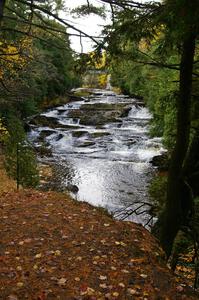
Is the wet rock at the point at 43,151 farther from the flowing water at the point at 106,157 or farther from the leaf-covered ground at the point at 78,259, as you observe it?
the leaf-covered ground at the point at 78,259

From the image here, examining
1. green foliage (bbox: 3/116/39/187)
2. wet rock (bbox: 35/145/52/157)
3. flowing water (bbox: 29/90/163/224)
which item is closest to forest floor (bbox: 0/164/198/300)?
flowing water (bbox: 29/90/163/224)

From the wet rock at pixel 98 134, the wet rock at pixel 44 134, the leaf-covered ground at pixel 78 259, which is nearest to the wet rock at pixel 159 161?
the wet rock at pixel 98 134

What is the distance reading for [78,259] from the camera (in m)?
6.67

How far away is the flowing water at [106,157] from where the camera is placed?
1892cm

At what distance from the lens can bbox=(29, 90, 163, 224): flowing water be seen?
1892 cm

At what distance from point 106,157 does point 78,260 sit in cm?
1961

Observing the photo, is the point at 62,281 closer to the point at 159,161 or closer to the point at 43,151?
the point at 159,161

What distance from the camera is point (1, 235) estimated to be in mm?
7617

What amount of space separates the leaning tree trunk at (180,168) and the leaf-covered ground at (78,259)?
1.40 ft

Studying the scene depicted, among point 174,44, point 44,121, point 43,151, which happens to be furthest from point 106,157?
point 174,44

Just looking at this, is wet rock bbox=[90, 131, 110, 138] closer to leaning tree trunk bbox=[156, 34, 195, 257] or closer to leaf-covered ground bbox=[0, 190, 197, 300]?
leaf-covered ground bbox=[0, 190, 197, 300]

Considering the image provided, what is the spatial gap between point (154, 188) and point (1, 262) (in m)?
6.05

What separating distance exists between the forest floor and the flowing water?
19.8ft

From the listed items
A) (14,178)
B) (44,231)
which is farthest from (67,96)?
(44,231)
